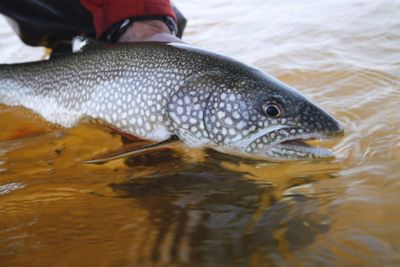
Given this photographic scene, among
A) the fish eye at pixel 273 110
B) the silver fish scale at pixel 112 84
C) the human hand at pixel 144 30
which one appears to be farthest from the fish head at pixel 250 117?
the human hand at pixel 144 30

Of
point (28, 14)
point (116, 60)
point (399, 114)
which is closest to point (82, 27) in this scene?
point (28, 14)

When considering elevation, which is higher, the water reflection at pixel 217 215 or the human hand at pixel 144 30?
the human hand at pixel 144 30

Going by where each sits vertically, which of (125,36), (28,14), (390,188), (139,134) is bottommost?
(390,188)

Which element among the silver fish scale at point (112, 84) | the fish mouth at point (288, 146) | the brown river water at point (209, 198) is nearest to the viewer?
the brown river water at point (209, 198)

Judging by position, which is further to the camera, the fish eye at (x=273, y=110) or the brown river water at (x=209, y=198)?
the fish eye at (x=273, y=110)

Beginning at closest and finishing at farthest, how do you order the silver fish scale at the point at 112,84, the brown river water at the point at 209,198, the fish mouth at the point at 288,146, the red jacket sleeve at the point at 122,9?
the brown river water at the point at 209,198 < the fish mouth at the point at 288,146 < the silver fish scale at the point at 112,84 < the red jacket sleeve at the point at 122,9

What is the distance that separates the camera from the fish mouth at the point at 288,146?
238 cm

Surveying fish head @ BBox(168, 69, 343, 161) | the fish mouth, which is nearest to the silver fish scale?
fish head @ BBox(168, 69, 343, 161)

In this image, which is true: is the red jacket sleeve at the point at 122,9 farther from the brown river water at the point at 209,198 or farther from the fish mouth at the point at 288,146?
the fish mouth at the point at 288,146

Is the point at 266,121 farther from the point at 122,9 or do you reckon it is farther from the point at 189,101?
the point at 122,9

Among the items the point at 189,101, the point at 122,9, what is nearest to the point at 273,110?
the point at 189,101

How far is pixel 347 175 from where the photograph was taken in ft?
8.31

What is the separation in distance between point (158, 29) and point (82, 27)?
3.82 feet

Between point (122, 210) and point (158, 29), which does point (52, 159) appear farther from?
point (158, 29)
